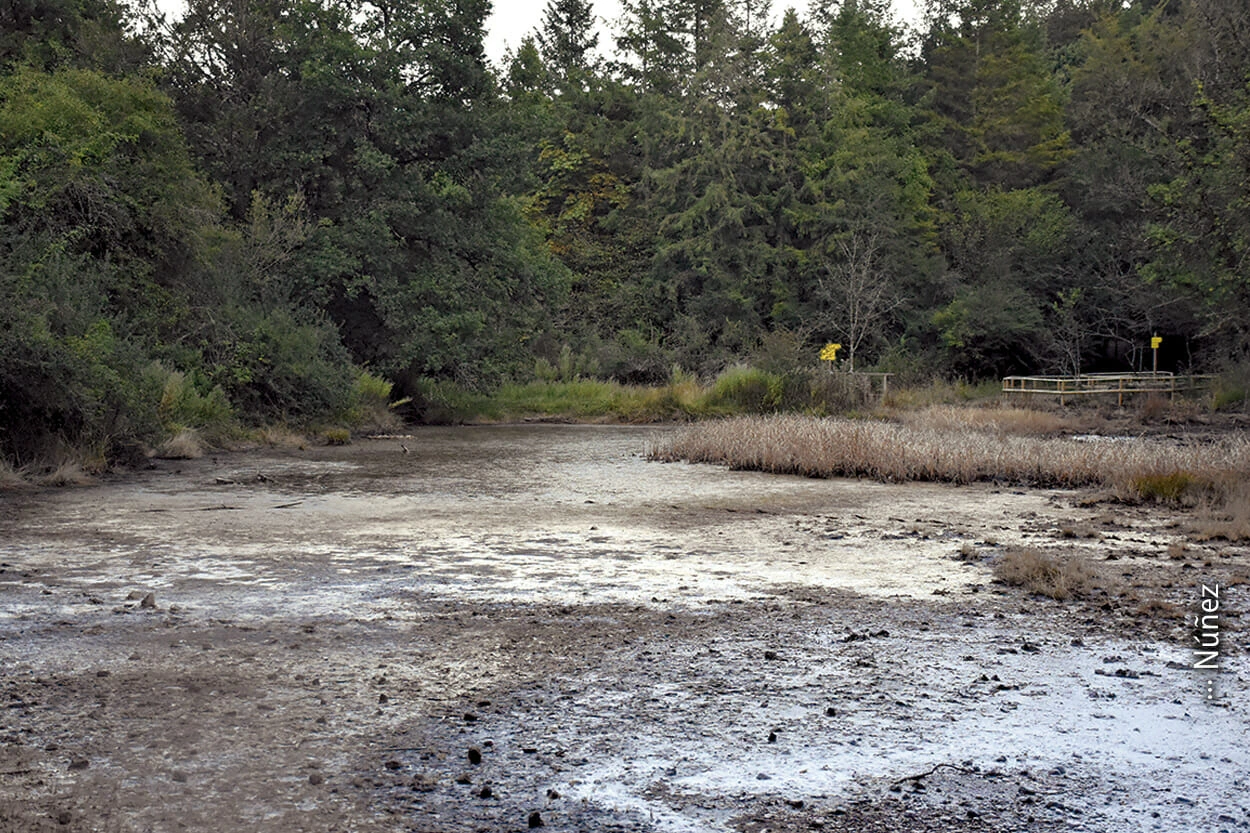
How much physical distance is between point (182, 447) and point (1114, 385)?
3231 cm

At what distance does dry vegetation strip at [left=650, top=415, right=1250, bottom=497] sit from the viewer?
1680 cm

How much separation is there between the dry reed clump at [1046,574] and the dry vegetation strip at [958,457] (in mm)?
Result: 6463

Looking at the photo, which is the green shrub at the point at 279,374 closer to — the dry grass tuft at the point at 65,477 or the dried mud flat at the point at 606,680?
the dry grass tuft at the point at 65,477

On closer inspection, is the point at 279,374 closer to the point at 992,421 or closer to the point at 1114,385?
the point at 992,421

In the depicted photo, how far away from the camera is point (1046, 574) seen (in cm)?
983

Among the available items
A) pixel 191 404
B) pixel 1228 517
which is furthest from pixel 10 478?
pixel 1228 517

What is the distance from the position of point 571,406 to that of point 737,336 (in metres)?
12.0

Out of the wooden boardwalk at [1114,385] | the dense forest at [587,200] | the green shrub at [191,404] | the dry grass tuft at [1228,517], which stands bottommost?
the dry grass tuft at [1228,517]

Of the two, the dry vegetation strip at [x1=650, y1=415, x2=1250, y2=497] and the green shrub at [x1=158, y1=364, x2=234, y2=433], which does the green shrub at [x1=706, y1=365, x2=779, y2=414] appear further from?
the green shrub at [x1=158, y1=364, x2=234, y2=433]

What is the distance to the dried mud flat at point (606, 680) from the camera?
4.82m

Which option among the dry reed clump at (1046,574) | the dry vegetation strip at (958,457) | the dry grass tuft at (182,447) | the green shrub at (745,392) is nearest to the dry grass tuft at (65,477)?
the dry grass tuft at (182,447)

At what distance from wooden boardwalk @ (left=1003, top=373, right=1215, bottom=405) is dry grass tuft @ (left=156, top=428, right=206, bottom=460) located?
2698cm

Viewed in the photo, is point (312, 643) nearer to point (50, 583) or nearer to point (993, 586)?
point (50, 583)

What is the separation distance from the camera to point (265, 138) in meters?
36.1
